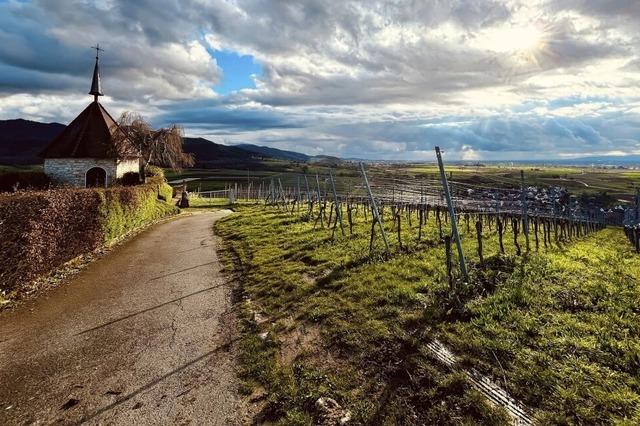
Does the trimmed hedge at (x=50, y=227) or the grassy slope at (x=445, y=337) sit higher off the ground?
the trimmed hedge at (x=50, y=227)

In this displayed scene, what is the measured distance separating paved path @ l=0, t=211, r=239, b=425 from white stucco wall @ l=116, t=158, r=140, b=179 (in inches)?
952

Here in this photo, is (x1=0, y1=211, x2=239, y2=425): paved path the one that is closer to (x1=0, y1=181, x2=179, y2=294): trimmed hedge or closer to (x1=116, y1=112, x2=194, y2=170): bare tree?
(x1=0, y1=181, x2=179, y2=294): trimmed hedge

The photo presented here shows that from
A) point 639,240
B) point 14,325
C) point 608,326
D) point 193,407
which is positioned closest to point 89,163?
point 14,325

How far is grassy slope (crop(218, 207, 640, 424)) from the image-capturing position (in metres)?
5.16

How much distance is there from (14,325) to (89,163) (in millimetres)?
28066

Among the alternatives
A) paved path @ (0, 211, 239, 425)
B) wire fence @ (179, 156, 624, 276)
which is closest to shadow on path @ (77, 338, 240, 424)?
paved path @ (0, 211, 239, 425)

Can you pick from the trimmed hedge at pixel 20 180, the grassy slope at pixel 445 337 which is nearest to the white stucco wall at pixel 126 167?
the trimmed hedge at pixel 20 180

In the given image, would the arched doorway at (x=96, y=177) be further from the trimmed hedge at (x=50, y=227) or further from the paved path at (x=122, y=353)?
the paved path at (x=122, y=353)

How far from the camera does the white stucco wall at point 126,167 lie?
113 ft

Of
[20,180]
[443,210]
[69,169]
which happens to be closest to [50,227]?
[20,180]

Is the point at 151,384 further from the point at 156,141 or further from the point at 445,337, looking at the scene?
the point at 156,141

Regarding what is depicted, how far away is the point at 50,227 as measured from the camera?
1242 cm

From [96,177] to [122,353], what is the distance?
3075cm

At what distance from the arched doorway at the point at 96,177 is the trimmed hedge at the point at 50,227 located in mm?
15800
